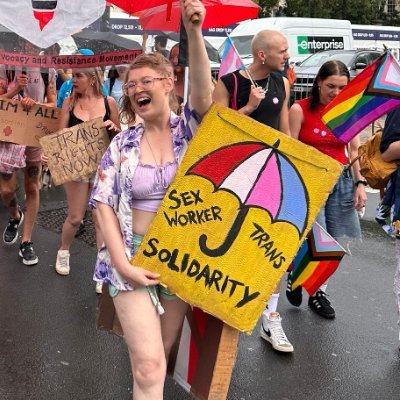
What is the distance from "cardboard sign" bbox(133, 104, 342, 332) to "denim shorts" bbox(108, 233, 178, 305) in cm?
8

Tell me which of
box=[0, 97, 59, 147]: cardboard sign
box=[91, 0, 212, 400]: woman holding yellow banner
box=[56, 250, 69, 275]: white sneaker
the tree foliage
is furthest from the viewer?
the tree foliage

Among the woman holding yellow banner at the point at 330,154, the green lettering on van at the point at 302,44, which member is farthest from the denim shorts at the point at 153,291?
the green lettering on van at the point at 302,44

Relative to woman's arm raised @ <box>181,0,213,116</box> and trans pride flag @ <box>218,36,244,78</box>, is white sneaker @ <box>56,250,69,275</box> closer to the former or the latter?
trans pride flag @ <box>218,36,244,78</box>

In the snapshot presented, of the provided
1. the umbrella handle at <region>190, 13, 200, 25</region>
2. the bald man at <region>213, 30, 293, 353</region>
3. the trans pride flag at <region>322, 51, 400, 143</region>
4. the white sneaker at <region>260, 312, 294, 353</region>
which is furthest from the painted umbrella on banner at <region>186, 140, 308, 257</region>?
the white sneaker at <region>260, 312, 294, 353</region>

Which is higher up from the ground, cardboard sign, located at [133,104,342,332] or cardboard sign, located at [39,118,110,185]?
cardboard sign, located at [133,104,342,332]

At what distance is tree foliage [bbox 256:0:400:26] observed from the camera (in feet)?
140

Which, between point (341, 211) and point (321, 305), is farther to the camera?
point (321, 305)

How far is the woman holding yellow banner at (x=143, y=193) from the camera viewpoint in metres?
2.65

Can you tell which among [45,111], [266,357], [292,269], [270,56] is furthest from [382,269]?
[45,111]

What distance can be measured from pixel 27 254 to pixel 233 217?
348 centimetres

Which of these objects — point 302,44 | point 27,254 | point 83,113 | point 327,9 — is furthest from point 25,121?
point 327,9

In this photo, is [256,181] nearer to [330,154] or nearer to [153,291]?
[153,291]

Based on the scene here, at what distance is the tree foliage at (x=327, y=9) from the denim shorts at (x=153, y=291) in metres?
39.9

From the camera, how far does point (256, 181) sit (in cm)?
269
